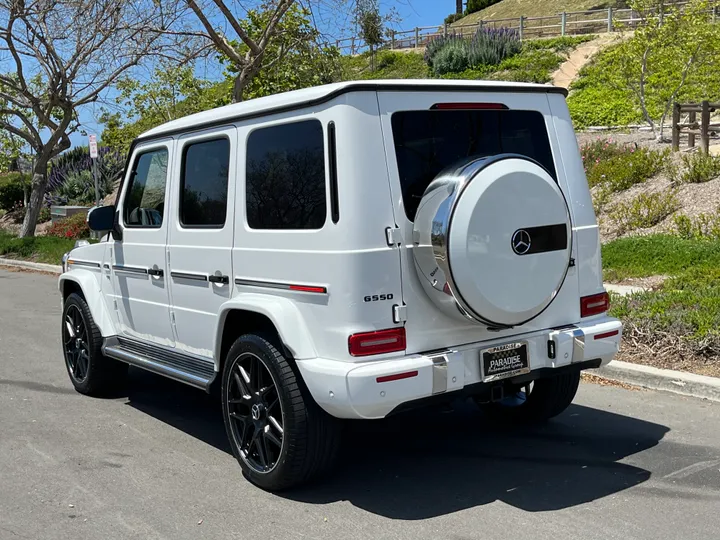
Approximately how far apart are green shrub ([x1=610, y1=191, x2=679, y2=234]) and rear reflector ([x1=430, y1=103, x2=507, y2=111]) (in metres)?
9.16

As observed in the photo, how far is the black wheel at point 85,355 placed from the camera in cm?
680

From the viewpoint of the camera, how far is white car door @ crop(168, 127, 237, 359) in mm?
5172

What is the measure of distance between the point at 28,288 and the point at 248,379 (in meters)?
11.8

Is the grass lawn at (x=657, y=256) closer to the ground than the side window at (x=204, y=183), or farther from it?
closer to the ground

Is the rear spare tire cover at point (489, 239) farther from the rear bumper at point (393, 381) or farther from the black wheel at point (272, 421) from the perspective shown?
the black wheel at point (272, 421)

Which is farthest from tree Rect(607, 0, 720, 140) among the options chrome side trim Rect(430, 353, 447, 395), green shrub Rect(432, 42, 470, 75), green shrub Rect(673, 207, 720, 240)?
chrome side trim Rect(430, 353, 447, 395)

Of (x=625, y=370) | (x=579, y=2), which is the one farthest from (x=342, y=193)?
(x=579, y=2)

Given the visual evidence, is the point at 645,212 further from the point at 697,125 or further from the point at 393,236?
the point at 393,236

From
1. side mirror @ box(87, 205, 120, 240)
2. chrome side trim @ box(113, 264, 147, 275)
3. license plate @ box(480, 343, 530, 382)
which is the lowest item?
license plate @ box(480, 343, 530, 382)

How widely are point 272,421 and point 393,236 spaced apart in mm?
1288

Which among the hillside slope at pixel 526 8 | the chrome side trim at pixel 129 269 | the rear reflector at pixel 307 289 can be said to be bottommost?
the rear reflector at pixel 307 289

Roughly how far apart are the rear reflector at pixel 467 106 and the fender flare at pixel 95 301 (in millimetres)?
3435

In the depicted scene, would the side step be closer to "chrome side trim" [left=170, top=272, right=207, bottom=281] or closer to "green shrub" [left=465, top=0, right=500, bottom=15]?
"chrome side trim" [left=170, top=272, right=207, bottom=281]

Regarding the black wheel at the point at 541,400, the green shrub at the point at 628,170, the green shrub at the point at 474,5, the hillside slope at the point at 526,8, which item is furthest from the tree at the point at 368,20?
the green shrub at the point at 474,5
